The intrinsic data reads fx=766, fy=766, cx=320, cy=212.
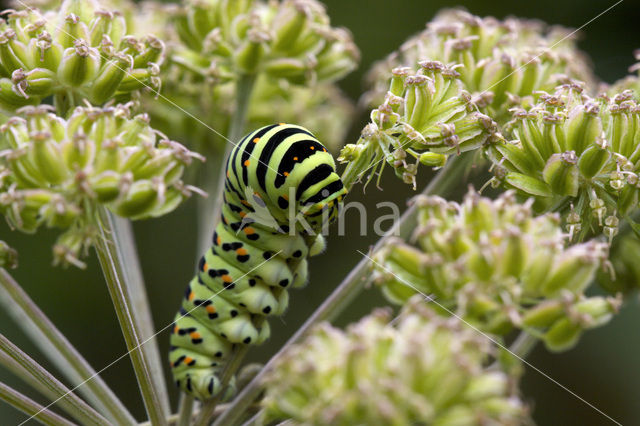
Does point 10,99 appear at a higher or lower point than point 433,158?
lower

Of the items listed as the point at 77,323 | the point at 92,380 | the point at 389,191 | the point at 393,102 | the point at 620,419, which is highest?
Result: the point at 393,102

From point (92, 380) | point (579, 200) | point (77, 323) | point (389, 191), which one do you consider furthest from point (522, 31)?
point (77, 323)

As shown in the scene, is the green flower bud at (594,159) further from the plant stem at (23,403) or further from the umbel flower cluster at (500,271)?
the plant stem at (23,403)

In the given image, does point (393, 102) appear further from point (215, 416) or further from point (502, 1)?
point (502, 1)

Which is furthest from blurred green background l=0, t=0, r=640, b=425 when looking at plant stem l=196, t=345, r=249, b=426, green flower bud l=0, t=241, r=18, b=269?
green flower bud l=0, t=241, r=18, b=269

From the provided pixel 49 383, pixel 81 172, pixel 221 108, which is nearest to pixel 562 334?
pixel 81 172

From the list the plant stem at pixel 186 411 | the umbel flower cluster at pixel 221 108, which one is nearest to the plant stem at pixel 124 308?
the plant stem at pixel 186 411

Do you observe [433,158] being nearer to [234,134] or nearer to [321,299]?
[234,134]
